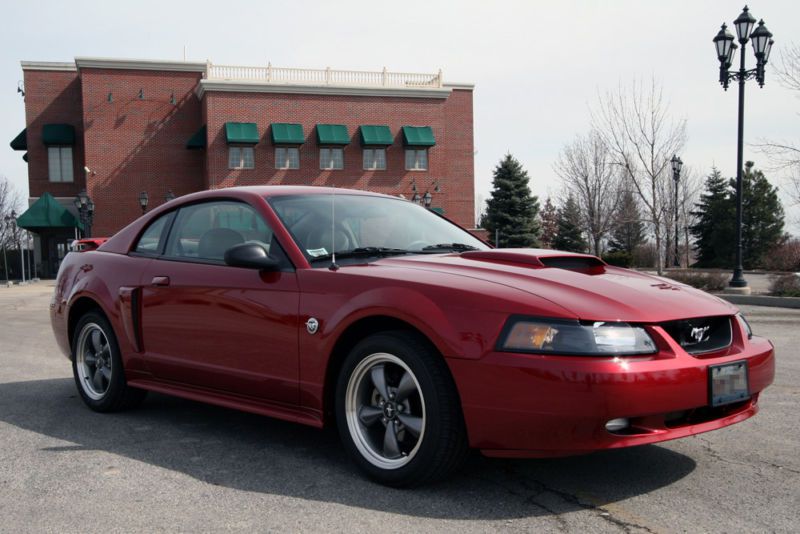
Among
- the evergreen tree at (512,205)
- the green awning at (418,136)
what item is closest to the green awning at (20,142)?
the green awning at (418,136)

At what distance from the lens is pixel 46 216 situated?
42281 mm

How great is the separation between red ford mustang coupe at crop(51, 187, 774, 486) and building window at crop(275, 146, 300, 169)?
40631 mm

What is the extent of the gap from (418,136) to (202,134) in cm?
1313

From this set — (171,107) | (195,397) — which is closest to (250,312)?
(195,397)

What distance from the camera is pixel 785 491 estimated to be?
3504mm

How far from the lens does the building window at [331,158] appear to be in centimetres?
4581

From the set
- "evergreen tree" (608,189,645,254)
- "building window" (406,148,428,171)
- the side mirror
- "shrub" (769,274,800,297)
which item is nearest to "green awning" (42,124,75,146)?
"building window" (406,148,428,171)

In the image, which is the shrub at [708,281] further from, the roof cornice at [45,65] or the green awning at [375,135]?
the roof cornice at [45,65]

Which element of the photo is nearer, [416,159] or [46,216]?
[46,216]

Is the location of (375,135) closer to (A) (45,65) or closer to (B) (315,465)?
(A) (45,65)

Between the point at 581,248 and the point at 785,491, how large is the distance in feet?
153

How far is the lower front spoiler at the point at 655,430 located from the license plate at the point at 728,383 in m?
0.09

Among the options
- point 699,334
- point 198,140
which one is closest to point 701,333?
point 699,334

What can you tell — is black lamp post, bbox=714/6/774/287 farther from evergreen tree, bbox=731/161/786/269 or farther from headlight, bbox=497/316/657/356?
evergreen tree, bbox=731/161/786/269
